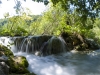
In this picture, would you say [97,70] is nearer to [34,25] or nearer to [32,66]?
[32,66]

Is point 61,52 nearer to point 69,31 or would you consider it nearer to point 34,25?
point 69,31

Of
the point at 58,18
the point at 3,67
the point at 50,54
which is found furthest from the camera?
the point at 58,18

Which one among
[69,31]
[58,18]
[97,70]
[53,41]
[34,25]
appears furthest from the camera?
[34,25]

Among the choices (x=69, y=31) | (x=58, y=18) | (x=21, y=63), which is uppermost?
(x=58, y=18)

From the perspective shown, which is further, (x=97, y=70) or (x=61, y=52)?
(x=61, y=52)

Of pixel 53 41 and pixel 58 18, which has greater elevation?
pixel 58 18

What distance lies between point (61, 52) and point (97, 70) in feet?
26.0

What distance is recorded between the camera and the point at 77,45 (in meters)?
20.7

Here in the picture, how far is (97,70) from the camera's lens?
11445mm

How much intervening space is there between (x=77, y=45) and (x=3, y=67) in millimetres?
13682

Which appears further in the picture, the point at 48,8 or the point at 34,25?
the point at 34,25

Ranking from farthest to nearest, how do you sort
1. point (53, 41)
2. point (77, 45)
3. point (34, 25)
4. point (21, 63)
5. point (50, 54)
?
1. point (34, 25)
2. point (77, 45)
3. point (53, 41)
4. point (50, 54)
5. point (21, 63)

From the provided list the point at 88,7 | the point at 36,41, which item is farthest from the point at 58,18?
the point at 88,7

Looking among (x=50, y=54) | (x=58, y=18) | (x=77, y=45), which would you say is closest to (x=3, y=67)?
(x=50, y=54)
